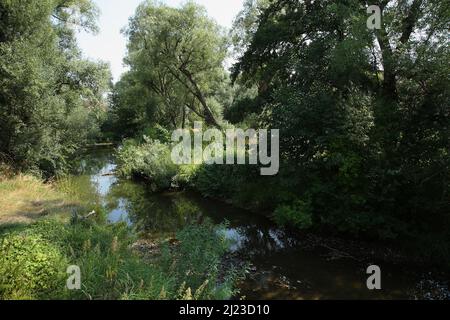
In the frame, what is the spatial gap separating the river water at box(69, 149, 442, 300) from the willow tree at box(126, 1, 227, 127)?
14646 millimetres

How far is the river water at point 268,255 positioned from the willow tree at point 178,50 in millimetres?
14646

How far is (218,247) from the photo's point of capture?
23.4 ft

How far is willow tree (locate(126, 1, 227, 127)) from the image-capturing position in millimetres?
28219

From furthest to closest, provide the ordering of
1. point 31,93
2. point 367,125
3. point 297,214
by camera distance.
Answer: point 31,93 → point 297,214 → point 367,125

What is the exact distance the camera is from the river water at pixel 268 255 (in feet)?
25.7

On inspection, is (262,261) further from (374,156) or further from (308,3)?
(308,3)

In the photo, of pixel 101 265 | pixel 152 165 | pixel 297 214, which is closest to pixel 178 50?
pixel 152 165

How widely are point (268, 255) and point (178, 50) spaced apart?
22.7m

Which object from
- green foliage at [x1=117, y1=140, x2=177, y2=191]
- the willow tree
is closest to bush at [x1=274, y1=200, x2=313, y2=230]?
green foliage at [x1=117, y1=140, x2=177, y2=191]

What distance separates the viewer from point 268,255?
10109mm

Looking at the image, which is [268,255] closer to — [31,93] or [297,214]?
[297,214]

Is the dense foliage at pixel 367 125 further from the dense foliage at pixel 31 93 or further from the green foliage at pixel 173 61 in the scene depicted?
the green foliage at pixel 173 61

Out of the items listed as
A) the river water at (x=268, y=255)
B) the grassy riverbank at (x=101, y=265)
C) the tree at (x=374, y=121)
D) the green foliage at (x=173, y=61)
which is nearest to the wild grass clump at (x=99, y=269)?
the grassy riverbank at (x=101, y=265)
